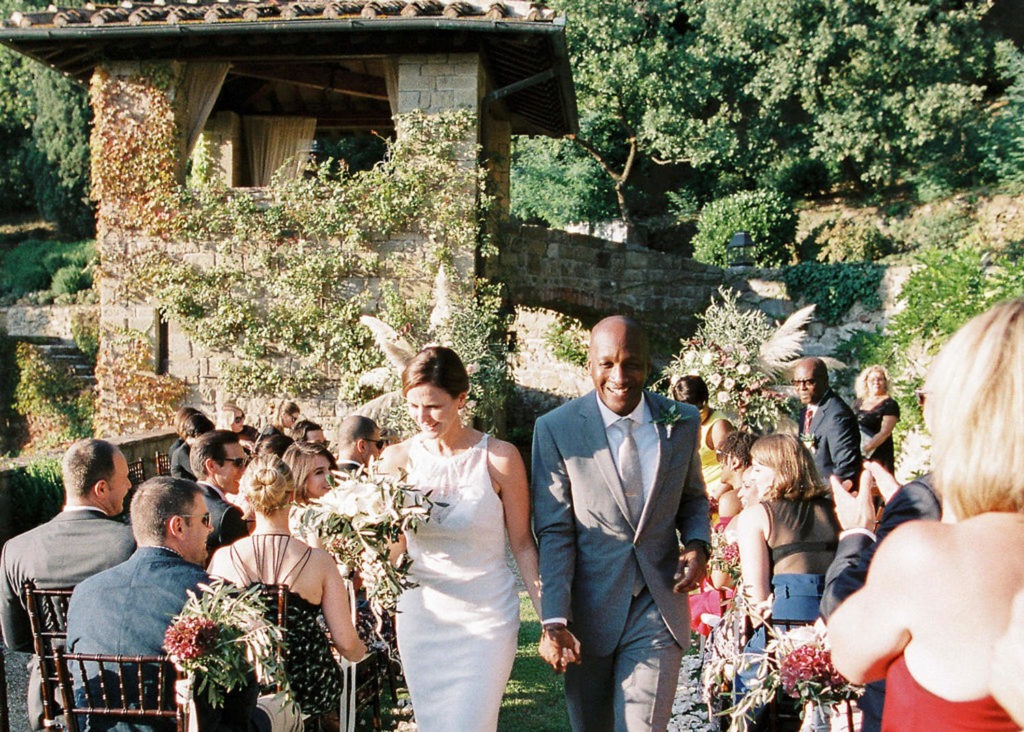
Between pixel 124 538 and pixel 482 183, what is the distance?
8.52 metres

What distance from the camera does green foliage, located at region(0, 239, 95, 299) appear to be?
26406 mm

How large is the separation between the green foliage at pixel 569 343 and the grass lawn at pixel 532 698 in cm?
1205

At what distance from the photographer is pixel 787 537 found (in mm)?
4137

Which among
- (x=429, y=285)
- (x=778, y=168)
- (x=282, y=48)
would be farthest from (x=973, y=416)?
(x=778, y=168)

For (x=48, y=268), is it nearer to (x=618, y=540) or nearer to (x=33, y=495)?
(x=33, y=495)

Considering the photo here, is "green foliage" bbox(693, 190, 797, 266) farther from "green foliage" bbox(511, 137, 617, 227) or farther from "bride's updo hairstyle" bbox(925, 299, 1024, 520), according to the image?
"bride's updo hairstyle" bbox(925, 299, 1024, 520)

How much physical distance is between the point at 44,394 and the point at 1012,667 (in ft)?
69.1

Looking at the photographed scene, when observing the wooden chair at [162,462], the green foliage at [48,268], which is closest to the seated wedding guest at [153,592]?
the wooden chair at [162,462]

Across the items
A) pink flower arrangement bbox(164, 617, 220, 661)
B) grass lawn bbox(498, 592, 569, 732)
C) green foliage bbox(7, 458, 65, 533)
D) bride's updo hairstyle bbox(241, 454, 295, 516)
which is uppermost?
bride's updo hairstyle bbox(241, 454, 295, 516)

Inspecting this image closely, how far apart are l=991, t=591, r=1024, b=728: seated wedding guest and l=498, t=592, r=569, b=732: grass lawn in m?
3.81

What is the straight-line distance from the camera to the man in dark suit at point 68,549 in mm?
4141

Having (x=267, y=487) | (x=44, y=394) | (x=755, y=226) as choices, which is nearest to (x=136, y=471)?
(x=267, y=487)

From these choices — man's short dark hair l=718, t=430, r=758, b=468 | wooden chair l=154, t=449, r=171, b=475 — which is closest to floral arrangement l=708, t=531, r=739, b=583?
man's short dark hair l=718, t=430, r=758, b=468

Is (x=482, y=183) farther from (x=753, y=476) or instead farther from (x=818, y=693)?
(x=818, y=693)
